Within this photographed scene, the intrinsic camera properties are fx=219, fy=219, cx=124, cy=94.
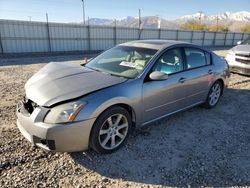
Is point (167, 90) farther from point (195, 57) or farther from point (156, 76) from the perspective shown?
point (195, 57)

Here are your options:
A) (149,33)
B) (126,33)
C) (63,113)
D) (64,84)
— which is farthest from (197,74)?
(149,33)

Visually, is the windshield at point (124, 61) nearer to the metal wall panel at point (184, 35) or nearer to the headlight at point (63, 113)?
the headlight at point (63, 113)

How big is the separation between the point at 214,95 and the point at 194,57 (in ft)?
4.13

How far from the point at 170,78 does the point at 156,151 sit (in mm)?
1278

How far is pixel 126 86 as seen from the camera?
126 inches

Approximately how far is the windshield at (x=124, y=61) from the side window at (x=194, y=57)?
91 cm

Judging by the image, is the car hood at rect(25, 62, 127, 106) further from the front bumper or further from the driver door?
the driver door

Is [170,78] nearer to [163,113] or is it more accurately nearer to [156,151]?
[163,113]

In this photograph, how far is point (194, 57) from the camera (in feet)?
15.0

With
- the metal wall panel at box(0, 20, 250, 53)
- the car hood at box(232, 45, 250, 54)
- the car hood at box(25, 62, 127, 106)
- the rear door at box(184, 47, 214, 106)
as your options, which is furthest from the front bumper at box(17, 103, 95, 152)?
the metal wall panel at box(0, 20, 250, 53)

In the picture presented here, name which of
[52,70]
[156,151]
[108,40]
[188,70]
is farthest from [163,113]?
[108,40]

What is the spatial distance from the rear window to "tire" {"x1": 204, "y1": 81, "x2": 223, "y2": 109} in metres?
0.71

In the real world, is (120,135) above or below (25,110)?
below

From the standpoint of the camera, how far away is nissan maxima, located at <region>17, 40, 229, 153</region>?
276 centimetres
